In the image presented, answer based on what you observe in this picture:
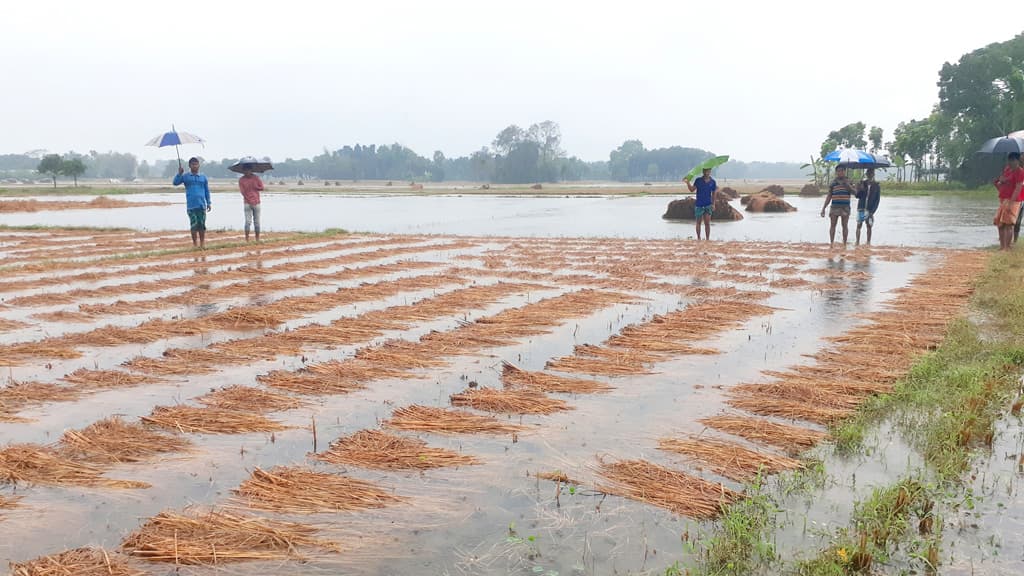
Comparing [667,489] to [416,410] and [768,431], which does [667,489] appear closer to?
[768,431]

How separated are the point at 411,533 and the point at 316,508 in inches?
21.6

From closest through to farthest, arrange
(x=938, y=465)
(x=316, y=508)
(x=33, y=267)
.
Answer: (x=316, y=508)
(x=938, y=465)
(x=33, y=267)

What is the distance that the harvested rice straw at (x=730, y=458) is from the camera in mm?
3982

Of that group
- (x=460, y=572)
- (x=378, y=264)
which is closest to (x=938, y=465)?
(x=460, y=572)

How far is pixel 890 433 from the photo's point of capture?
4.52 metres

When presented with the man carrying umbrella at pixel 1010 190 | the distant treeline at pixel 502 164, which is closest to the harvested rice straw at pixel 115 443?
the man carrying umbrella at pixel 1010 190

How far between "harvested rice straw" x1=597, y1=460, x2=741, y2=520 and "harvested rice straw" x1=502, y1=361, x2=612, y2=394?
1.43 metres

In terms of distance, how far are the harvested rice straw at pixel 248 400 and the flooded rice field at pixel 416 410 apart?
0.08 ft

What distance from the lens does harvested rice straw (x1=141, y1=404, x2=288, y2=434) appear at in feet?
15.2

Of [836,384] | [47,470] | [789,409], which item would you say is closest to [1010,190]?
[836,384]

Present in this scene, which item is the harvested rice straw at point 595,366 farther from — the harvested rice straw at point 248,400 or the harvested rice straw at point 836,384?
the harvested rice straw at point 248,400

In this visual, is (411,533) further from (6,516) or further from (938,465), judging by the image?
(938,465)

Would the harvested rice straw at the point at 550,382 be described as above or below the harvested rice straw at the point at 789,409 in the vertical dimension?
above

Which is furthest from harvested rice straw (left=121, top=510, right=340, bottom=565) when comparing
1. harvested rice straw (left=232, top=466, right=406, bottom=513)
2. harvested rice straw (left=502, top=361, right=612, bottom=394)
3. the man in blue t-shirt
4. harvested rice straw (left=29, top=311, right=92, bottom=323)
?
the man in blue t-shirt
